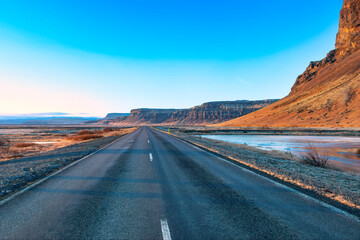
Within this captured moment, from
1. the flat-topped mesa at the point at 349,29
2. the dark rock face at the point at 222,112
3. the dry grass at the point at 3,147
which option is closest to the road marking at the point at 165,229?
the dry grass at the point at 3,147

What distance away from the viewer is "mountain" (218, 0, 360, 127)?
59.6 meters

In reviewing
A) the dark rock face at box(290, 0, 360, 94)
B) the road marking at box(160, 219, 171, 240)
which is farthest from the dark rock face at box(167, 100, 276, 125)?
the road marking at box(160, 219, 171, 240)

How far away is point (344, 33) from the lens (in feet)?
319

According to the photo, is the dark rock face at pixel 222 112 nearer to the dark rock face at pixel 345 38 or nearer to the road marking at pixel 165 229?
the dark rock face at pixel 345 38

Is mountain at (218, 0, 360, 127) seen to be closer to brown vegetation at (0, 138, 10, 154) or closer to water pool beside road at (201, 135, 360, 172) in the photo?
water pool beside road at (201, 135, 360, 172)

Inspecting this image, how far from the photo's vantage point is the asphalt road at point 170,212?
3385mm

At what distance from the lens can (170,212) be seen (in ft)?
13.6

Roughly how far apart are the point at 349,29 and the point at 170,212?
428 feet

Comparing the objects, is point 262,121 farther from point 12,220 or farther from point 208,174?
point 12,220

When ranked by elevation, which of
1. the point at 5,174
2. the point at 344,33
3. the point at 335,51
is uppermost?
the point at 344,33

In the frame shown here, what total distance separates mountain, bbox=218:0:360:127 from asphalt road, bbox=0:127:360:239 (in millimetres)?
59551

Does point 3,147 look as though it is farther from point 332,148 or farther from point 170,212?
point 332,148

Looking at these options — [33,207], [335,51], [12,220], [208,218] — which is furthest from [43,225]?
[335,51]

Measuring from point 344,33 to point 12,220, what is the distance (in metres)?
134
